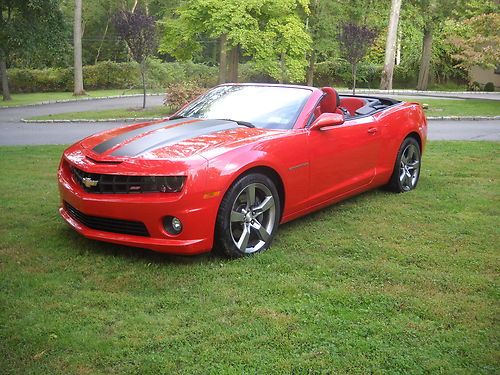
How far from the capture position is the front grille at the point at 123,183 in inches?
165

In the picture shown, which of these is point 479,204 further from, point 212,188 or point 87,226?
point 87,226

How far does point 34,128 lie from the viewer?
15.5 meters

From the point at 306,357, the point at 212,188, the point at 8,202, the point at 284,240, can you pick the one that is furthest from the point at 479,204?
the point at 8,202

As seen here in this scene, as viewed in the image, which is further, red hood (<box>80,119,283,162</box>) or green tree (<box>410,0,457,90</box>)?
green tree (<box>410,0,457,90</box>)

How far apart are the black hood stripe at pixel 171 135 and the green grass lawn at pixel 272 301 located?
0.83 metres

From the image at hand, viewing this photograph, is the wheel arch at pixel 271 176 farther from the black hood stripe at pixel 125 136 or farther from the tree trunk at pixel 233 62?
the tree trunk at pixel 233 62

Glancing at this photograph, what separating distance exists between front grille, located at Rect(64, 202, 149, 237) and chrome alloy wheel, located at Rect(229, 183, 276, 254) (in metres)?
0.69

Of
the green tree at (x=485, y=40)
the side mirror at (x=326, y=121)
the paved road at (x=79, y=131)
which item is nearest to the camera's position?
the side mirror at (x=326, y=121)

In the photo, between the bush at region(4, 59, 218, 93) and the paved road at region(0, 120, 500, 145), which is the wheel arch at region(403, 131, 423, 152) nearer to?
the paved road at region(0, 120, 500, 145)

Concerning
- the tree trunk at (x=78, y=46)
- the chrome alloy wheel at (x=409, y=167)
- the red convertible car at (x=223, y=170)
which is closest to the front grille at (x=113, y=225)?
the red convertible car at (x=223, y=170)

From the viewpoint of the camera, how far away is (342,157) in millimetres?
5570

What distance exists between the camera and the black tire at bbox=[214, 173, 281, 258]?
14.4 ft

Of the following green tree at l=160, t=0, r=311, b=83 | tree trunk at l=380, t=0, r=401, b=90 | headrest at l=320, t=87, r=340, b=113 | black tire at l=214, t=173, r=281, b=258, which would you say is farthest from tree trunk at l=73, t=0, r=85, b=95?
black tire at l=214, t=173, r=281, b=258

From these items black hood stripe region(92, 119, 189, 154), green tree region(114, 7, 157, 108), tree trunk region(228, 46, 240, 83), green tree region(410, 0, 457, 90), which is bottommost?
black hood stripe region(92, 119, 189, 154)
